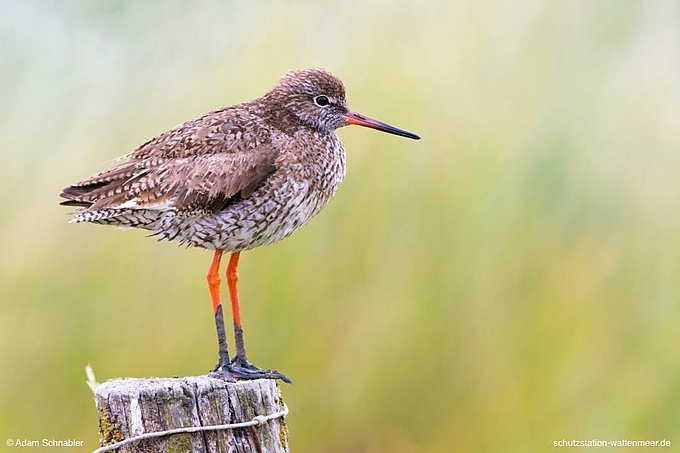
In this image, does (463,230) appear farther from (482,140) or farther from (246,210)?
(246,210)

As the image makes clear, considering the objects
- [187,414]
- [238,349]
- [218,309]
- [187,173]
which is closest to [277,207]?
[187,173]

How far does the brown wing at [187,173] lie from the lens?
396 centimetres

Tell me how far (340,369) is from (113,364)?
39.3 inches

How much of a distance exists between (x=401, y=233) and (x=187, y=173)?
112cm

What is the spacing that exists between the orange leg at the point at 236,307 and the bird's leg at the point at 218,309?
0.19ft

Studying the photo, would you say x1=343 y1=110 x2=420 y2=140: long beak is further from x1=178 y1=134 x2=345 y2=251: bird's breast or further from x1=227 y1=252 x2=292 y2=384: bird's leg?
x1=227 y1=252 x2=292 y2=384: bird's leg

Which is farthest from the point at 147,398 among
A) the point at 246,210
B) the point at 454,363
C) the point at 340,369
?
the point at 454,363

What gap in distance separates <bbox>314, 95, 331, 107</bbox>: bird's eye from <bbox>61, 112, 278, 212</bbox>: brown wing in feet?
1.46

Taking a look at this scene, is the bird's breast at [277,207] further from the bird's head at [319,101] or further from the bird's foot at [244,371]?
the bird's foot at [244,371]

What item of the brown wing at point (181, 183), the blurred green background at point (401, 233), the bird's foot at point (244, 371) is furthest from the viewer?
the blurred green background at point (401, 233)

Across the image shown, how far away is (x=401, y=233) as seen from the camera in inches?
182

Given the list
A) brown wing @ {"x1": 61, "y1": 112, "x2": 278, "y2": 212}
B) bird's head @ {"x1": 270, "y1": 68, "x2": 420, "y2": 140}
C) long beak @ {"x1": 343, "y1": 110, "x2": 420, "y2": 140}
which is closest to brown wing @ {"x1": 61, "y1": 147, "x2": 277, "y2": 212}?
brown wing @ {"x1": 61, "y1": 112, "x2": 278, "y2": 212}

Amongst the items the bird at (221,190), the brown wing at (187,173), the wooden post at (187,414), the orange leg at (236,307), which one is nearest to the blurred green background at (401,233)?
the orange leg at (236,307)

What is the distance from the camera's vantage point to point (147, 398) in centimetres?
311
